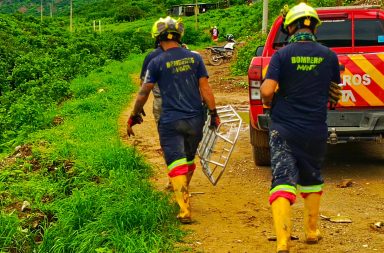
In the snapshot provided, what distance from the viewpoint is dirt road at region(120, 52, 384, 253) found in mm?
4876

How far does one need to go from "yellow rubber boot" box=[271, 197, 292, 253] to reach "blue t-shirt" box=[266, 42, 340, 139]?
1.70ft

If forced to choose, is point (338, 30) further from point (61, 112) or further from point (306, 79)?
point (61, 112)

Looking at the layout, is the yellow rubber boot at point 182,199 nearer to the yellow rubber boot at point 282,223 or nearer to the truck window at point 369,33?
the yellow rubber boot at point 282,223

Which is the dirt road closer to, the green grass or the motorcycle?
the green grass

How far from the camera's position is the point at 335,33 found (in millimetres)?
7426

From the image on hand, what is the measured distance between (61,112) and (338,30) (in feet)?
23.8

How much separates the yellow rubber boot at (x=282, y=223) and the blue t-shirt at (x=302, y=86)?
1.70 ft

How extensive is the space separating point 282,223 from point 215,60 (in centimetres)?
2127

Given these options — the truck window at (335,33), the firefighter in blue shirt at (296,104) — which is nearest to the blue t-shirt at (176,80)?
the firefighter in blue shirt at (296,104)

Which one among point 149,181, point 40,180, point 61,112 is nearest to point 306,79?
point 149,181

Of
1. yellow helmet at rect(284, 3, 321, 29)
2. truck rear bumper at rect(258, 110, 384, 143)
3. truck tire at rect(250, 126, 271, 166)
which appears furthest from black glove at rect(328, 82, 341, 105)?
truck tire at rect(250, 126, 271, 166)

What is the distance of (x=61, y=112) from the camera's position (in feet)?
42.4

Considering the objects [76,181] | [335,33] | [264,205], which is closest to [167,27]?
[264,205]

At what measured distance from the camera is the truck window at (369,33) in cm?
740
